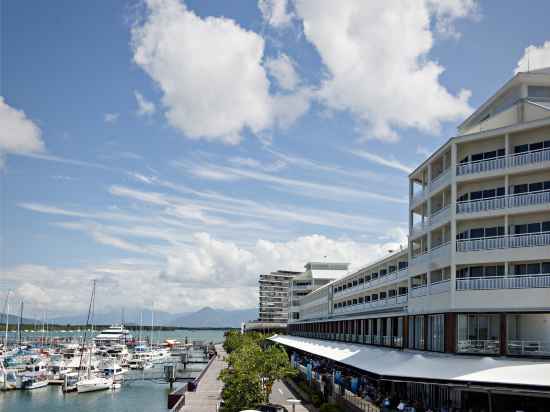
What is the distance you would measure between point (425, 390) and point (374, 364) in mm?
3358

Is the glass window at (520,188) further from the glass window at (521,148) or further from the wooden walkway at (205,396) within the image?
the wooden walkway at (205,396)

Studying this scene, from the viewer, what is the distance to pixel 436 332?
121 ft

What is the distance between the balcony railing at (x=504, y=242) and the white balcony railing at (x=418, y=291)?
4578 mm

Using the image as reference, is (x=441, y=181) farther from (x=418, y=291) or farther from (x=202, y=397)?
(x=202, y=397)

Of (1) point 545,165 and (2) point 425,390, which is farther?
(2) point 425,390

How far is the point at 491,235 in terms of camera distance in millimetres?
34625

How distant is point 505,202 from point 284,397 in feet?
87.8

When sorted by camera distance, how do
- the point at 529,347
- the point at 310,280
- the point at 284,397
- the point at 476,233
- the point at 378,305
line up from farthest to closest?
the point at 310,280 → the point at 378,305 → the point at 284,397 → the point at 476,233 → the point at 529,347

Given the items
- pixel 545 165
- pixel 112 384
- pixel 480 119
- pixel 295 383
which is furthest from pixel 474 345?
pixel 112 384

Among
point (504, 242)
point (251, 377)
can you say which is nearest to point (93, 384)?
point (251, 377)

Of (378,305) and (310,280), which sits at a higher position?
(310,280)

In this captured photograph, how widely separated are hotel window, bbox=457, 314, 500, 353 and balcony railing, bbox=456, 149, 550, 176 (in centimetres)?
774

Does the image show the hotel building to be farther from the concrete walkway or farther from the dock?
the dock

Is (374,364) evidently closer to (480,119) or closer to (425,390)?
(425,390)
